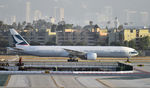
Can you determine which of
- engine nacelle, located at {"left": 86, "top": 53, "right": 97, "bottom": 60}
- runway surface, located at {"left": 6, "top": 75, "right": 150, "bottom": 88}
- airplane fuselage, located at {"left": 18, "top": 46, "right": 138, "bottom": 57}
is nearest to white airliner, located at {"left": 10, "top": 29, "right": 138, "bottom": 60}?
airplane fuselage, located at {"left": 18, "top": 46, "right": 138, "bottom": 57}

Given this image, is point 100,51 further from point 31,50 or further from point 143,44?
point 143,44

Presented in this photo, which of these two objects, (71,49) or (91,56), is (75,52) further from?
(91,56)

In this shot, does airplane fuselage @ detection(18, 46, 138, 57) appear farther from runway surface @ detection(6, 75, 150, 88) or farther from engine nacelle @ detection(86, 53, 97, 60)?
runway surface @ detection(6, 75, 150, 88)

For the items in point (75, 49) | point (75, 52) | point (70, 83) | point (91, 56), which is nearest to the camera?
point (70, 83)

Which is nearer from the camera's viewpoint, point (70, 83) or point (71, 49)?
point (70, 83)

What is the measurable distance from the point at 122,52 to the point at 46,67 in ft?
107

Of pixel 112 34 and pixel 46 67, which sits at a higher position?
pixel 112 34

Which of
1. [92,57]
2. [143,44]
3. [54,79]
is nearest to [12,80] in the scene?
[54,79]

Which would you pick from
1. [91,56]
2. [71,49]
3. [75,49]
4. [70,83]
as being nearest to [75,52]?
[75,49]

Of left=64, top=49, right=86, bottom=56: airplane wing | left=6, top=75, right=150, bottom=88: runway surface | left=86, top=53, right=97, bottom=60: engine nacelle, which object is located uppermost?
left=64, top=49, right=86, bottom=56: airplane wing

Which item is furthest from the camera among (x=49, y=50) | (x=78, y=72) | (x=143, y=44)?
(x=143, y=44)

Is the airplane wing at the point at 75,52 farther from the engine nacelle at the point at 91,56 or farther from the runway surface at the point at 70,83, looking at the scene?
the runway surface at the point at 70,83

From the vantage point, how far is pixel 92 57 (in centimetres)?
8162

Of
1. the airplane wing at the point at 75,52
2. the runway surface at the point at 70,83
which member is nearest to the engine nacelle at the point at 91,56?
the airplane wing at the point at 75,52
